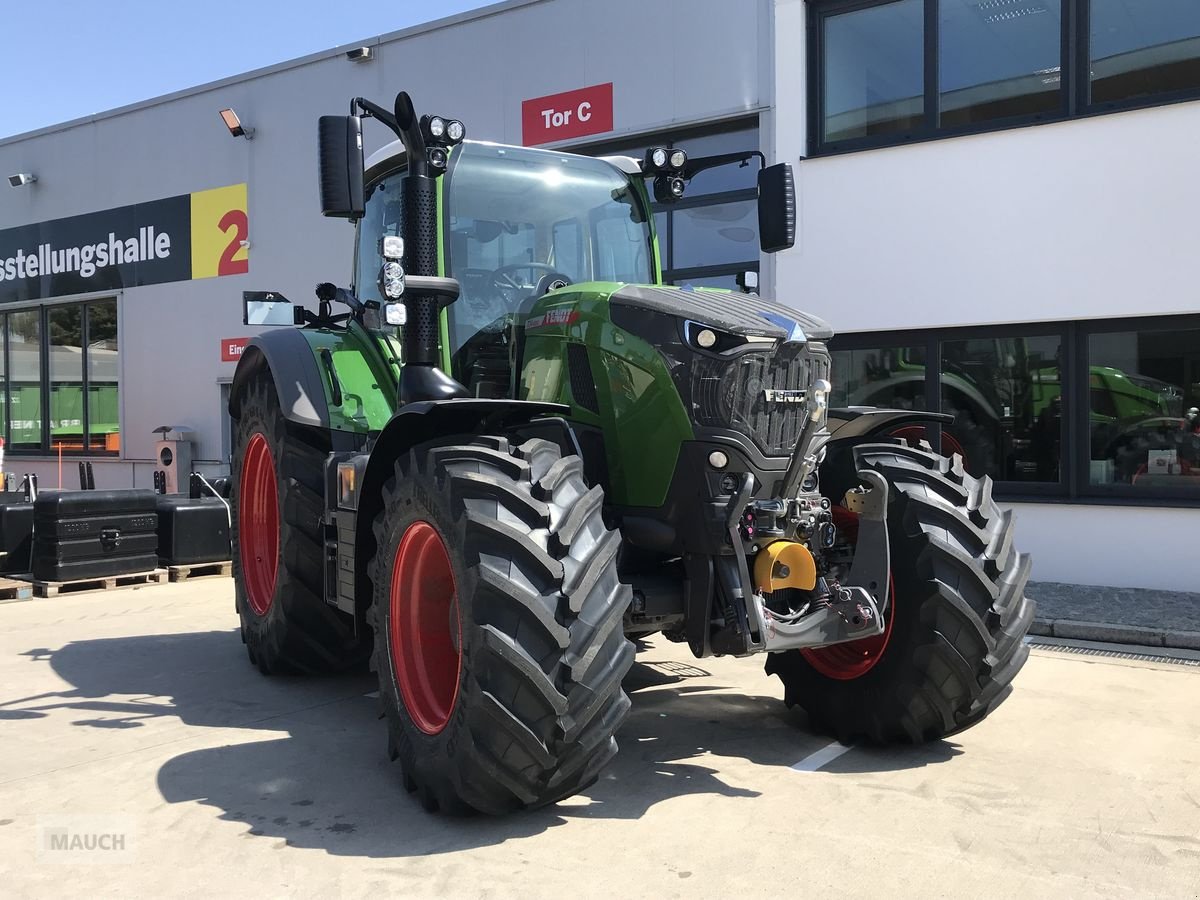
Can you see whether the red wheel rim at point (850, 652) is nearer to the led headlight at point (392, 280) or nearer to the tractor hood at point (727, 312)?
the tractor hood at point (727, 312)

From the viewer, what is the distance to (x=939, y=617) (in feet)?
13.7

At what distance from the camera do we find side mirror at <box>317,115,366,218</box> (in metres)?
4.21

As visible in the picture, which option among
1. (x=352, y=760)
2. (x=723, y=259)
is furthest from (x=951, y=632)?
(x=723, y=259)

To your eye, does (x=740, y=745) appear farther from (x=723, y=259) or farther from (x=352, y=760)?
A: (x=723, y=259)

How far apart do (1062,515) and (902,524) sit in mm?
5374

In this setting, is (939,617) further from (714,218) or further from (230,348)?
(230,348)

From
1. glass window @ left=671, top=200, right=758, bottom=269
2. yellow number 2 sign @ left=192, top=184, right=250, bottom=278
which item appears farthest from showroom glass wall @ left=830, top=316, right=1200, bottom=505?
yellow number 2 sign @ left=192, top=184, right=250, bottom=278

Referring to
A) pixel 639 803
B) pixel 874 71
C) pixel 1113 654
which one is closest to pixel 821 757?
pixel 639 803

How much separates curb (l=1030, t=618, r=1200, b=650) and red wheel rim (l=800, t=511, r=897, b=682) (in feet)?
10.7

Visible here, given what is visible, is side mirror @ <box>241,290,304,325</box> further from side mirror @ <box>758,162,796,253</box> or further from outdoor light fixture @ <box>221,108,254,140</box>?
outdoor light fixture @ <box>221,108,254,140</box>

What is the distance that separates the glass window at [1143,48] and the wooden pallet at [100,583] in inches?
355

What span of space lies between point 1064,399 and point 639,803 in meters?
6.60

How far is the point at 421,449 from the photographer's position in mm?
4023

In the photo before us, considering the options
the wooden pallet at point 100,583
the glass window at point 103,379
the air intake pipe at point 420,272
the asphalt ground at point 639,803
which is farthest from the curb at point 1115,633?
the glass window at point 103,379
